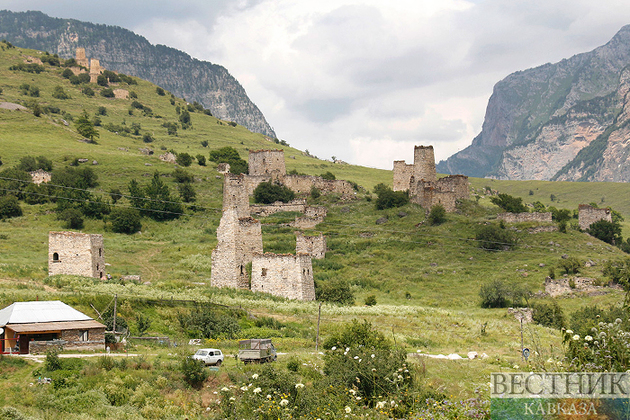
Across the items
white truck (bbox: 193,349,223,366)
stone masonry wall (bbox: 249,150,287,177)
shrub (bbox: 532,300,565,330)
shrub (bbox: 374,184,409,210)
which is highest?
stone masonry wall (bbox: 249,150,287,177)

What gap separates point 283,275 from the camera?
1442 inches

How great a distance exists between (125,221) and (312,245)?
1778 centimetres

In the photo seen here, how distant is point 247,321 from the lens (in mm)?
29625

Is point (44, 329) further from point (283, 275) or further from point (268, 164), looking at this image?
point (268, 164)

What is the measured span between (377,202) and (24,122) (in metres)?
54.5

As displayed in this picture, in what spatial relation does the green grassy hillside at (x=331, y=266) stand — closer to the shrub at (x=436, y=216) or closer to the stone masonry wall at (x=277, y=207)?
the shrub at (x=436, y=216)

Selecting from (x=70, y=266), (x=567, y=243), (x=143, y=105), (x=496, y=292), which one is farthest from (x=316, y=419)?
(x=143, y=105)

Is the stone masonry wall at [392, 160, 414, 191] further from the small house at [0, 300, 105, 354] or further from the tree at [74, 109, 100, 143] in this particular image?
the small house at [0, 300, 105, 354]

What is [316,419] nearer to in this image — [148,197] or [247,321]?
[247,321]

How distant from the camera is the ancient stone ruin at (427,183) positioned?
61.0 m

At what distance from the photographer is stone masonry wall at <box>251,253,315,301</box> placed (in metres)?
36.2

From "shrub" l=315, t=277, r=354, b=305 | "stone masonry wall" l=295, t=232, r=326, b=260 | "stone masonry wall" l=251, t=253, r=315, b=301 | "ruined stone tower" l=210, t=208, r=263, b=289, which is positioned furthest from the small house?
"stone masonry wall" l=295, t=232, r=326, b=260

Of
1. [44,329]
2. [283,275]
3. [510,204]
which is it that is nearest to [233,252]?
[283,275]

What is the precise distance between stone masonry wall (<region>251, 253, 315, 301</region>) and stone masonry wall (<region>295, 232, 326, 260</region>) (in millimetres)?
12682
